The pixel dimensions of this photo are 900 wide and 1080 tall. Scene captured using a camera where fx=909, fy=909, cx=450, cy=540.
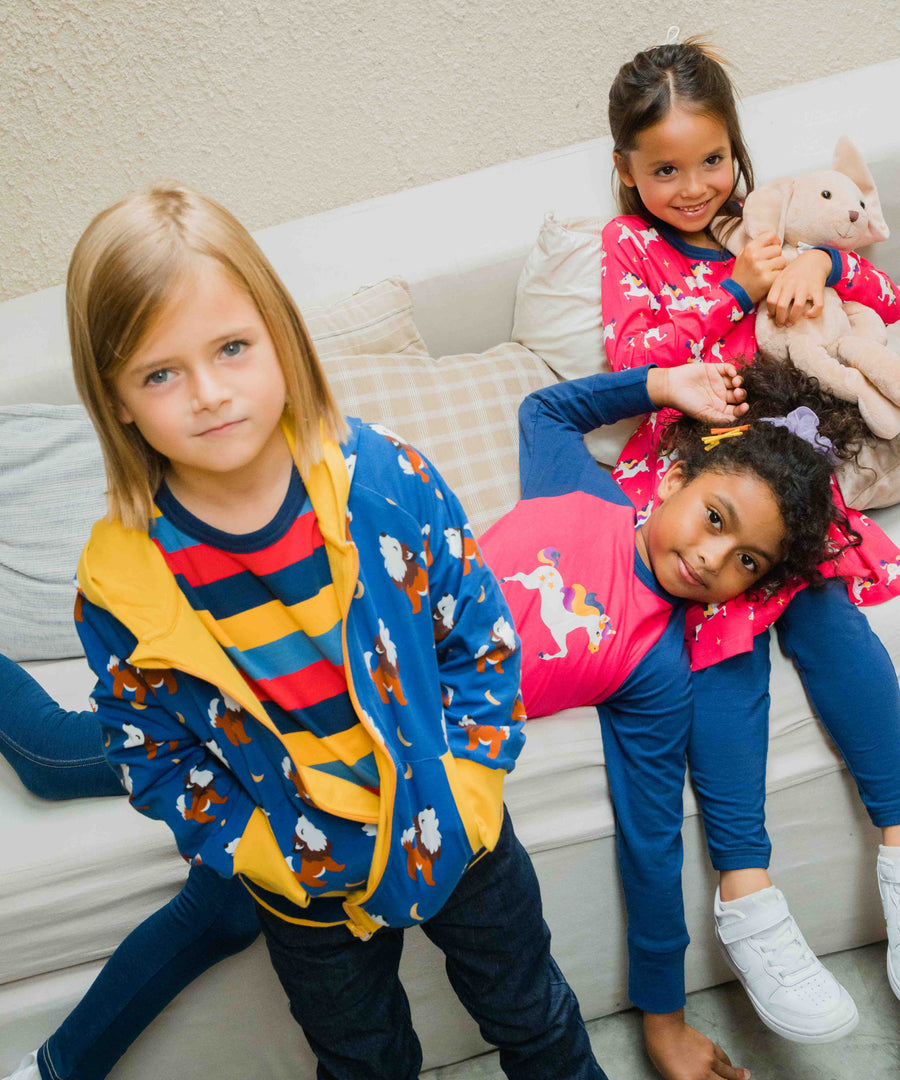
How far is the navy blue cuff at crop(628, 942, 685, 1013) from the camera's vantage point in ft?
3.50

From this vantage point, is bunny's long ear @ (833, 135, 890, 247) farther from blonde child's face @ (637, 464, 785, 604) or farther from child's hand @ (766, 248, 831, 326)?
blonde child's face @ (637, 464, 785, 604)

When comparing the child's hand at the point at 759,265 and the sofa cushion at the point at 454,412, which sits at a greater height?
the child's hand at the point at 759,265

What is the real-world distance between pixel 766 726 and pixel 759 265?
2.14 feet

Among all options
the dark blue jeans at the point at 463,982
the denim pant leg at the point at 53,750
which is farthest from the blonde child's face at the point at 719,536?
the denim pant leg at the point at 53,750

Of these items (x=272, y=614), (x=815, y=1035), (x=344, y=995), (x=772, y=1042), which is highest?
(x=272, y=614)

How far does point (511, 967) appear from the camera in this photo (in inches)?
34.6

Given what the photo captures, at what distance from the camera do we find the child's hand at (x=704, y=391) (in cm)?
124

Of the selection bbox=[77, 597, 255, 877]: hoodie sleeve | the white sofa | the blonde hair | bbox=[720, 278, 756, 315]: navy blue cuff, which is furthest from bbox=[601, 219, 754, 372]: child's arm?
bbox=[77, 597, 255, 877]: hoodie sleeve

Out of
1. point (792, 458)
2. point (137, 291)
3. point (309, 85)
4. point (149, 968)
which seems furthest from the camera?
point (309, 85)

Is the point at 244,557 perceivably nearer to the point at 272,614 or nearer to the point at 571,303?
the point at 272,614

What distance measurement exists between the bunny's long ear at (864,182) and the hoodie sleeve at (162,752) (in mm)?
1196

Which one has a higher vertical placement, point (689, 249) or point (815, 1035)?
point (689, 249)

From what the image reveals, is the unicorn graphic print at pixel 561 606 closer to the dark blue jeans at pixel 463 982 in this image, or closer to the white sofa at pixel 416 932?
the white sofa at pixel 416 932

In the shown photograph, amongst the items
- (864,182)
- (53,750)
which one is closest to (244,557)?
(53,750)
